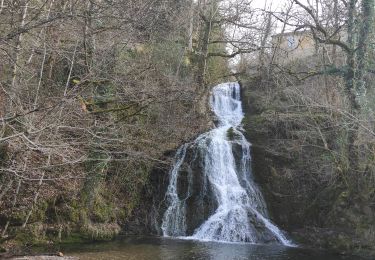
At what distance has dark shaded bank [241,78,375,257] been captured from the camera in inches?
541

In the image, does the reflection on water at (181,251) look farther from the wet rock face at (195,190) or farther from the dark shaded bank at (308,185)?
the wet rock face at (195,190)

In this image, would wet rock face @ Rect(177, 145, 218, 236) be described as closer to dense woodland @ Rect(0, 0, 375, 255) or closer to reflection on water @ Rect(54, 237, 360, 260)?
dense woodland @ Rect(0, 0, 375, 255)

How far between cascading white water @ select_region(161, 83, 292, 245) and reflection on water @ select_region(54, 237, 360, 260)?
3.58 feet

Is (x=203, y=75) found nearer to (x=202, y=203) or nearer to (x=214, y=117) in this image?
(x=214, y=117)

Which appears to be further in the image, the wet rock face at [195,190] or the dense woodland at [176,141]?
the wet rock face at [195,190]

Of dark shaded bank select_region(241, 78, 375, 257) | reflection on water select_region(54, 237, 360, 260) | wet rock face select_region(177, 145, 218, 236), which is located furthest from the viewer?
wet rock face select_region(177, 145, 218, 236)

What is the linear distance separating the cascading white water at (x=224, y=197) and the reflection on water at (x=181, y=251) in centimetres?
109

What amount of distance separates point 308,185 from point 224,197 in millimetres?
3157

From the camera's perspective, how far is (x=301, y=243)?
561 inches

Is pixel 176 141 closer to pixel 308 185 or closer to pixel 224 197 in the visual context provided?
pixel 224 197

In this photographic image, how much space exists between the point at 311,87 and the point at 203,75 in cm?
665

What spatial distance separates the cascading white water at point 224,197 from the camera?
1465 cm

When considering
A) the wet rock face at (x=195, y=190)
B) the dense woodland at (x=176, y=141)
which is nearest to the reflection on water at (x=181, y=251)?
the dense woodland at (x=176, y=141)

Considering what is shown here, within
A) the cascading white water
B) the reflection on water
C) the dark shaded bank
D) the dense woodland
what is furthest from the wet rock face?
the dark shaded bank
